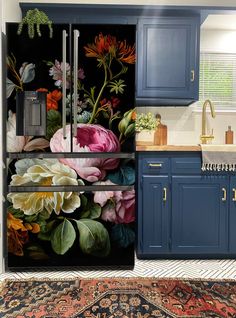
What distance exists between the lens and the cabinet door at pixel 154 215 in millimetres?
2811

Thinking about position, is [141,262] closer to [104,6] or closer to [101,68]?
[101,68]

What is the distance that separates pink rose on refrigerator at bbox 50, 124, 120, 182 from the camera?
2.48 meters

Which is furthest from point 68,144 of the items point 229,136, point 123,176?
point 229,136

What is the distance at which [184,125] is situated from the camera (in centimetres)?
350

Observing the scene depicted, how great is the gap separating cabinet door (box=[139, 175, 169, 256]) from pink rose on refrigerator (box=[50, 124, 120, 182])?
0.48 metres

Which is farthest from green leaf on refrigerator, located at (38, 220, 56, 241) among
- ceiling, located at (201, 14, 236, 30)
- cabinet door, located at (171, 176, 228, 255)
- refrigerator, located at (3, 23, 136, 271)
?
ceiling, located at (201, 14, 236, 30)

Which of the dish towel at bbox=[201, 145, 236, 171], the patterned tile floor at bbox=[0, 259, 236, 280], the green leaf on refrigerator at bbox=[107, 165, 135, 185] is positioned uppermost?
the dish towel at bbox=[201, 145, 236, 171]

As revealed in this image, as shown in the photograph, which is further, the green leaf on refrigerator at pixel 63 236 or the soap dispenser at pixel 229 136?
the soap dispenser at pixel 229 136

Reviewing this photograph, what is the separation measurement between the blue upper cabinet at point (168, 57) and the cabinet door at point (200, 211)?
2.85ft

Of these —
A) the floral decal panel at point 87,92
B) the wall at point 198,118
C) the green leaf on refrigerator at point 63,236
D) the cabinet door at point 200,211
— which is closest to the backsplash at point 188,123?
the wall at point 198,118

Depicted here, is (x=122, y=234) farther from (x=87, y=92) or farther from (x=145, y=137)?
(x=145, y=137)

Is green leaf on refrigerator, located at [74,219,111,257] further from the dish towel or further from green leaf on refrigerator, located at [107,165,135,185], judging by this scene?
the dish towel

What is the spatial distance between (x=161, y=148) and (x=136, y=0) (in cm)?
174

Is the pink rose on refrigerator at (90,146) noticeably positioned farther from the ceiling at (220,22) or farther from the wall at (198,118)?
the ceiling at (220,22)
